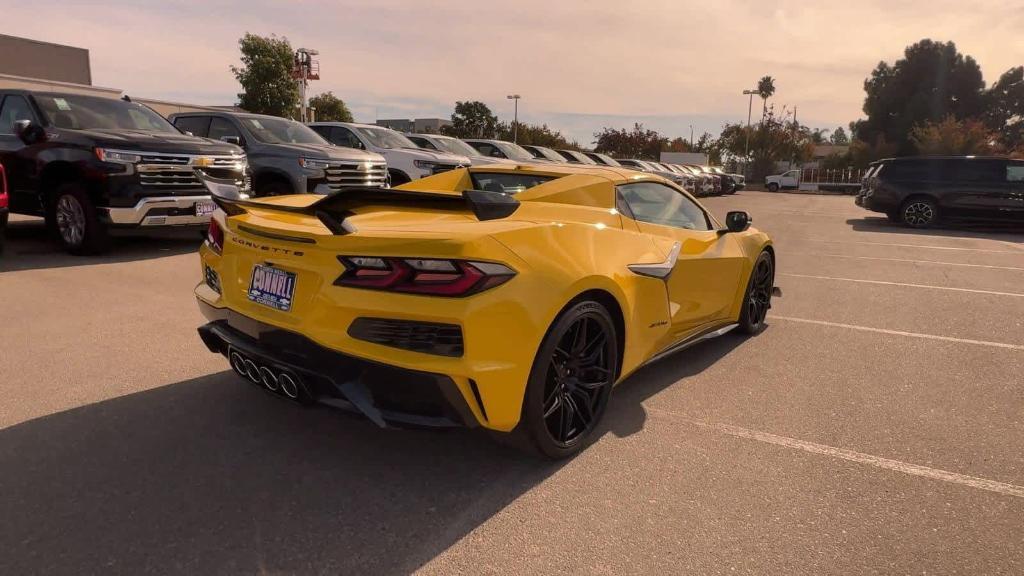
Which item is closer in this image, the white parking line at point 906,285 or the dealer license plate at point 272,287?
the dealer license plate at point 272,287

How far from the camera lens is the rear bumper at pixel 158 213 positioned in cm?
729

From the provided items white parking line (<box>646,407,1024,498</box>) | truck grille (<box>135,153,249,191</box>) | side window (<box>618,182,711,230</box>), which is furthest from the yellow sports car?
truck grille (<box>135,153,249,191</box>)

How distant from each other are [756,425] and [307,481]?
2337mm

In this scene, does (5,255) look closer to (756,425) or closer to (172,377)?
(172,377)

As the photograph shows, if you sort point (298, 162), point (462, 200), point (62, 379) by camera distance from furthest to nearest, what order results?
point (298, 162)
point (62, 379)
point (462, 200)

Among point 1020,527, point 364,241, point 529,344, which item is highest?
point 364,241

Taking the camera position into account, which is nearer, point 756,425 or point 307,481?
point 307,481

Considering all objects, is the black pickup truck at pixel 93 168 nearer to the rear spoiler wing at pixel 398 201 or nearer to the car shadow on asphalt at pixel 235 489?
the car shadow on asphalt at pixel 235 489

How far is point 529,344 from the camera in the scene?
2.62 metres

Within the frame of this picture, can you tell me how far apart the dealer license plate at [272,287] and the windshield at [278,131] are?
322 inches

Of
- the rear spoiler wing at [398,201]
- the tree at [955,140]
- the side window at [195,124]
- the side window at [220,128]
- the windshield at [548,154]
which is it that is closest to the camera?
the rear spoiler wing at [398,201]

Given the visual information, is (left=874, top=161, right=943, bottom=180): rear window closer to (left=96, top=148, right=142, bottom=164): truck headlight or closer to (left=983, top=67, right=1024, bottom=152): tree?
(left=96, top=148, right=142, bottom=164): truck headlight

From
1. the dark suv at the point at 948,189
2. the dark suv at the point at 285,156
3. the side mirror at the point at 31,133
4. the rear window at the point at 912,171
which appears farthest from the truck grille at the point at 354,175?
the rear window at the point at 912,171

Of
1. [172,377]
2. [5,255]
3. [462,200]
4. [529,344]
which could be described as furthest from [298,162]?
[529,344]
